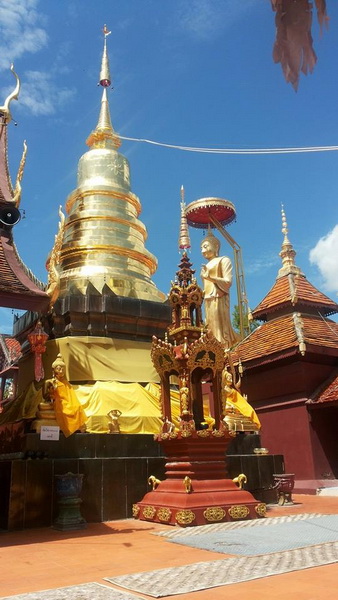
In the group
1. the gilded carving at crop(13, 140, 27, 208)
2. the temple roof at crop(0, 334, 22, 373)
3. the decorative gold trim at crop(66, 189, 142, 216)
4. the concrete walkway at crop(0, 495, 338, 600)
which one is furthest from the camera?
the temple roof at crop(0, 334, 22, 373)

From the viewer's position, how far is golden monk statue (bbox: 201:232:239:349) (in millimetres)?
16781

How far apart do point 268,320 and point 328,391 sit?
461 cm

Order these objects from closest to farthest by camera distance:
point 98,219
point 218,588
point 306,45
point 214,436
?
1. point 306,45
2. point 218,588
3. point 214,436
4. point 98,219

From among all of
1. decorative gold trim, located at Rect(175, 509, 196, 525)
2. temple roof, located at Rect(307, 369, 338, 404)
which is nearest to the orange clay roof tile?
temple roof, located at Rect(307, 369, 338, 404)

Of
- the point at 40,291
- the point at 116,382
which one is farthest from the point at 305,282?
the point at 40,291

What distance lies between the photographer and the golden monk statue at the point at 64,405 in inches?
396

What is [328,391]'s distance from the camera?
15109 mm

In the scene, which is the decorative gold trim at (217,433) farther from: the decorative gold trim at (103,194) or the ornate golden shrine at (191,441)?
the decorative gold trim at (103,194)

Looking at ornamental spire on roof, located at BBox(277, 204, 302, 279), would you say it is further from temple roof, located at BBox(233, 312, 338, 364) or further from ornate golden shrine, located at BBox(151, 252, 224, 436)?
ornate golden shrine, located at BBox(151, 252, 224, 436)

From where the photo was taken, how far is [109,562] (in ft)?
19.2

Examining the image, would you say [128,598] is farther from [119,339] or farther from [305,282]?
[305,282]

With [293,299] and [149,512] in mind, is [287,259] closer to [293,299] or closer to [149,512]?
[293,299]

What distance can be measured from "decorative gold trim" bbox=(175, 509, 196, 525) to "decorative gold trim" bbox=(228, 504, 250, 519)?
851 mm

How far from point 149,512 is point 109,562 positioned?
141 inches
